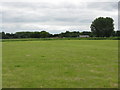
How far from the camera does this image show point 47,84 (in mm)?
5766

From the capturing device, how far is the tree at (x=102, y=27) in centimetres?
8538

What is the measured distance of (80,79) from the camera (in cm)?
648

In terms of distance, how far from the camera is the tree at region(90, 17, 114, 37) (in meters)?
85.4

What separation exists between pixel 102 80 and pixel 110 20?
3494 inches

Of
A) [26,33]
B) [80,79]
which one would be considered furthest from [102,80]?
[26,33]

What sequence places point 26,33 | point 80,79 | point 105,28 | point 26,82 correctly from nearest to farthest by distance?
point 26,82 < point 80,79 < point 105,28 < point 26,33

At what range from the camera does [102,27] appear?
289ft

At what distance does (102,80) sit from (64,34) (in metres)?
100

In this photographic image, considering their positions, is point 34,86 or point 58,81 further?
point 58,81

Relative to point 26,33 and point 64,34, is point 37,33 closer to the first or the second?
point 26,33

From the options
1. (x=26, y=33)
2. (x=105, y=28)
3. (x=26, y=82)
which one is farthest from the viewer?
(x=26, y=33)

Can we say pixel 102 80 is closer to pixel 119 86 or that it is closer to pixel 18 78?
pixel 119 86

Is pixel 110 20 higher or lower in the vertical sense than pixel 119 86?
higher

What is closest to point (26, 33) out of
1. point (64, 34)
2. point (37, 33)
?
point (37, 33)
